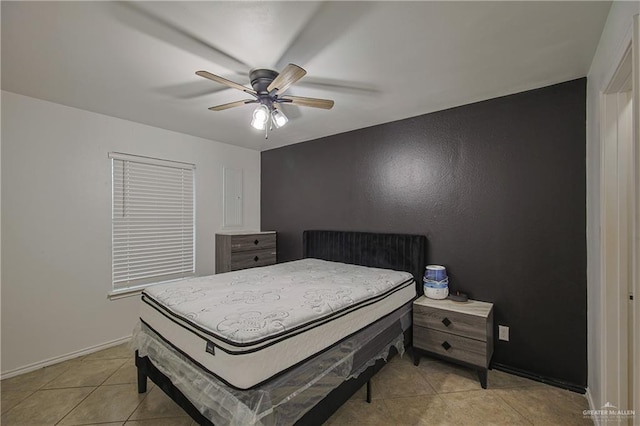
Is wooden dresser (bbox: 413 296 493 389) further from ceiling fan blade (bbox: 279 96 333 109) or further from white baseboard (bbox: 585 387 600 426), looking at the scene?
ceiling fan blade (bbox: 279 96 333 109)

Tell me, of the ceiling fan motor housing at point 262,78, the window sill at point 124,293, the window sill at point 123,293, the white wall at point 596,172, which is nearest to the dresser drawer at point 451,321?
the white wall at point 596,172

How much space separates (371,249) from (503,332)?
1.47 m

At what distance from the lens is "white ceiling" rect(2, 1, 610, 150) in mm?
1461

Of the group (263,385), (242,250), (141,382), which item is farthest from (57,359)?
(263,385)

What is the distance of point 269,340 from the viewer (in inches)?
53.6

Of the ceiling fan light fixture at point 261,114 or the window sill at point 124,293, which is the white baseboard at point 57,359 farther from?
the ceiling fan light fixture at point 261,114

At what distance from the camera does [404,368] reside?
250 centimetres

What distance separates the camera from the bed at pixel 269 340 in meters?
1.31

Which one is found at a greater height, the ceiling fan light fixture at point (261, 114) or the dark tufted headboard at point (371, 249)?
the ceiling fan light fixture at point (261, 114)

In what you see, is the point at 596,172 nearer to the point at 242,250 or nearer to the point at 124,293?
the point at 242,250

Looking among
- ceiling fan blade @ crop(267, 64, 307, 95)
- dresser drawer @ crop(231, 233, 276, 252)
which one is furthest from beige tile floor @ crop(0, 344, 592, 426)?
ceiling fan blade @ crop(267, 64, 307, 95)

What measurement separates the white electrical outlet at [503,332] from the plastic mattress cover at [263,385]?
4.33 feet

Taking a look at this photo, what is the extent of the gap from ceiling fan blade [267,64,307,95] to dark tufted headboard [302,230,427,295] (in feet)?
6.68

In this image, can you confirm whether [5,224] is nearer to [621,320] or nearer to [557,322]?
[621,320]
